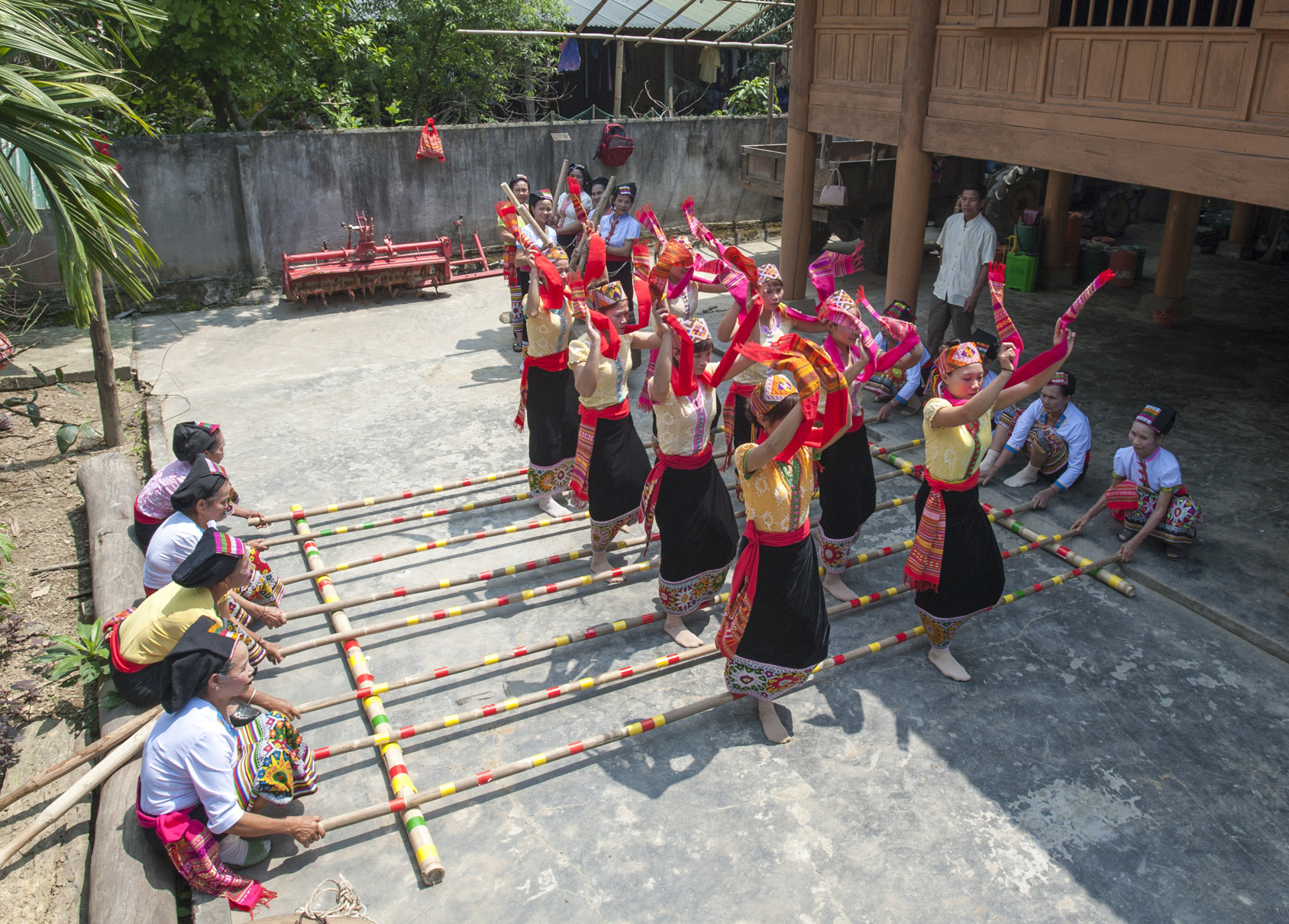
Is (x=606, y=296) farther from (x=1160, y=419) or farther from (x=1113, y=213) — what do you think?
(x=1113, y=213)

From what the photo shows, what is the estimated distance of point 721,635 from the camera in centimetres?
401

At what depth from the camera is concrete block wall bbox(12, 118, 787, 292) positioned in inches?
412

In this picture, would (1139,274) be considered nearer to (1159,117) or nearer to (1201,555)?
(1159,117)

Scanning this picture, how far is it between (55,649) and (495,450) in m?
3.05

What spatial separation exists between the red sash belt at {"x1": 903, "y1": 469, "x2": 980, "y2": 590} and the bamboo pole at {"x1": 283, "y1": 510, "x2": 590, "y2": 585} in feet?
6.18

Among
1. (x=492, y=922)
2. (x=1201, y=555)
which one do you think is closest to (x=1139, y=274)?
(x=1201, y=555)

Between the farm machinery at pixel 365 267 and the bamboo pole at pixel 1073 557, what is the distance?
24.8 feet

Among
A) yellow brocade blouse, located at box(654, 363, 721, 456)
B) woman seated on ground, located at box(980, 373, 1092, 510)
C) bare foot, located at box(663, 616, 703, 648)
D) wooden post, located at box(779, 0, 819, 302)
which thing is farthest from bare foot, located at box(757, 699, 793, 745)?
wooden post, located at box(779, 0, 819, 302)

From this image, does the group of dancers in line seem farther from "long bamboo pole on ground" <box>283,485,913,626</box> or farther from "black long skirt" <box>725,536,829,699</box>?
"long bamboo pole on ground" <box>283,485,913,626</box>

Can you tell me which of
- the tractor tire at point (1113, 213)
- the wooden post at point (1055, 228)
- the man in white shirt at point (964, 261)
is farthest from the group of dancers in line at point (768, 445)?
the tractor tire at point (1113, 213)

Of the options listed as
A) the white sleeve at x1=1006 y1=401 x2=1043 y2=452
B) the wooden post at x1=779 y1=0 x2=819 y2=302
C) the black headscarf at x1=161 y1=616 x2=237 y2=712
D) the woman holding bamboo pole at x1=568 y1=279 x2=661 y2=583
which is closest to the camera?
the black headscarf at x1=161 y1=616 x2=237 y2=712

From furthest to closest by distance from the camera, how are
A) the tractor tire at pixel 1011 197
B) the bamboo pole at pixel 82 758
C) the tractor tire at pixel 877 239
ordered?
1. the tractor tire at pixel 1011 197
2. the tractor tire at pixel 877 239
3. the bamboo pole at pixel 82 758

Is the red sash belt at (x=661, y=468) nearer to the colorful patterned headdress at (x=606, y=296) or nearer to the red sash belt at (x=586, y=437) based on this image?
the red sash belt at (x=586, y=437)

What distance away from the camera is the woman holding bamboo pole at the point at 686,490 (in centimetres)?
417
